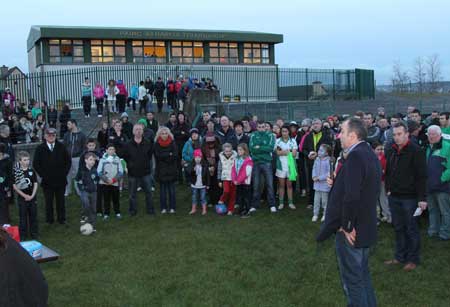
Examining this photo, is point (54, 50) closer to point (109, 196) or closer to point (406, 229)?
point (109, 196)

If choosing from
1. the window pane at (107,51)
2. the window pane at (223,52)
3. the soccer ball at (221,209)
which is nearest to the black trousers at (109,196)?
the soccer ball at (221,209)

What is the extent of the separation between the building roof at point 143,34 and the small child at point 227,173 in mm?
23601

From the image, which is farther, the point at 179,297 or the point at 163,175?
the point at 163,175

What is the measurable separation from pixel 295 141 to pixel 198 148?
2177 mm

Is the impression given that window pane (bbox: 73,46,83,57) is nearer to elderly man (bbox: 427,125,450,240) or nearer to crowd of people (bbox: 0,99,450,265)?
crowd of people (bbox: 0,99,450,265)

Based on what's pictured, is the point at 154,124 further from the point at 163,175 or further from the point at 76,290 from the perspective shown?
the point at 76,290

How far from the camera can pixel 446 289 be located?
6270mm

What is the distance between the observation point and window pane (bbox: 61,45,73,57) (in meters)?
31.9

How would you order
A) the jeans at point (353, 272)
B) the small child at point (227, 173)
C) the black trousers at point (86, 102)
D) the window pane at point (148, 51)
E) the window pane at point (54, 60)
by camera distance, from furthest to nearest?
the window pane at point (148, 51), the window pane at point (54, 60), the black trousers at point (86, 102), the small child at point (227, 173), the jeans at point (353, 272)

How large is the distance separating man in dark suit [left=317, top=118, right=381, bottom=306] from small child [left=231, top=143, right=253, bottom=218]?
19.0 ft

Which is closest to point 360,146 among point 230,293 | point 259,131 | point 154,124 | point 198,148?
point 230,293

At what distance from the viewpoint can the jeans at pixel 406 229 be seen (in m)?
6.83

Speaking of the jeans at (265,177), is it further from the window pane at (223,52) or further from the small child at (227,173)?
the window pane at (223,52)

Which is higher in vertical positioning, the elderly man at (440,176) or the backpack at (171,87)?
the backpack at (171,87)
